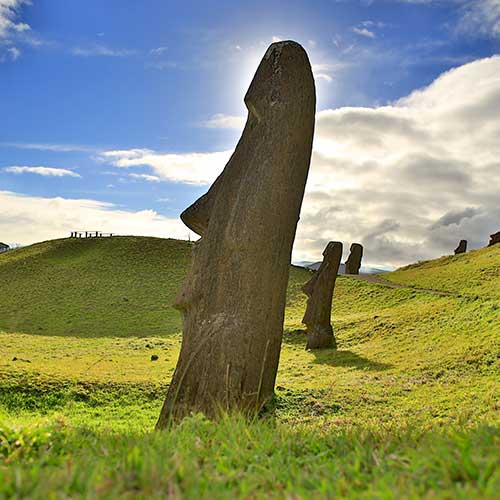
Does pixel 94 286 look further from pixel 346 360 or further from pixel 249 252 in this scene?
pixel 249 252

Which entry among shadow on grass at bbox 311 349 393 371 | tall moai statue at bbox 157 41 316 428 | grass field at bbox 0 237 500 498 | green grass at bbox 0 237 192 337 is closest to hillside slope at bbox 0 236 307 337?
green grass at bbox 0 237 192 337

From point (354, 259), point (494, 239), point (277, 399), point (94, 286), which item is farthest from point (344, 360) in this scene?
point (494, 239)

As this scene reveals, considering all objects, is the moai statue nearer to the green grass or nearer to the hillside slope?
the hillside slope

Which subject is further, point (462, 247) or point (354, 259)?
point (462, 247)

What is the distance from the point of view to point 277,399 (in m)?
13.8

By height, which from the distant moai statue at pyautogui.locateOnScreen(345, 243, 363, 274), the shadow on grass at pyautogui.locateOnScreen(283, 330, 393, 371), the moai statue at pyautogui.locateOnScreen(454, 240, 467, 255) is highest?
the moai statue at pyautogui.locateOnScreen(454, 240, 467, 255)

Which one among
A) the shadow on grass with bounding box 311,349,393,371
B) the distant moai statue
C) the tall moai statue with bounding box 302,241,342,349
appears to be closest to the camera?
the shadow on grass with bounding box 311,349,393,371

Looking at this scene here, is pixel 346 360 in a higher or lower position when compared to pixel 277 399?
higher

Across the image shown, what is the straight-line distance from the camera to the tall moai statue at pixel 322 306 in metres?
23.9

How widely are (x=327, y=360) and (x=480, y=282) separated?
56.4 feet

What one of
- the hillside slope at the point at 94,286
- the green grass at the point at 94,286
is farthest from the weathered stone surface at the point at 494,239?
the green grass at the point at 94,286

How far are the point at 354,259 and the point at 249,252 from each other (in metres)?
36.9

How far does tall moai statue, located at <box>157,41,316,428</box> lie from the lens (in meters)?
8.56

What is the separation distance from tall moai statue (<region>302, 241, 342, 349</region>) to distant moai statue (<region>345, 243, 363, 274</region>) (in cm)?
2030
